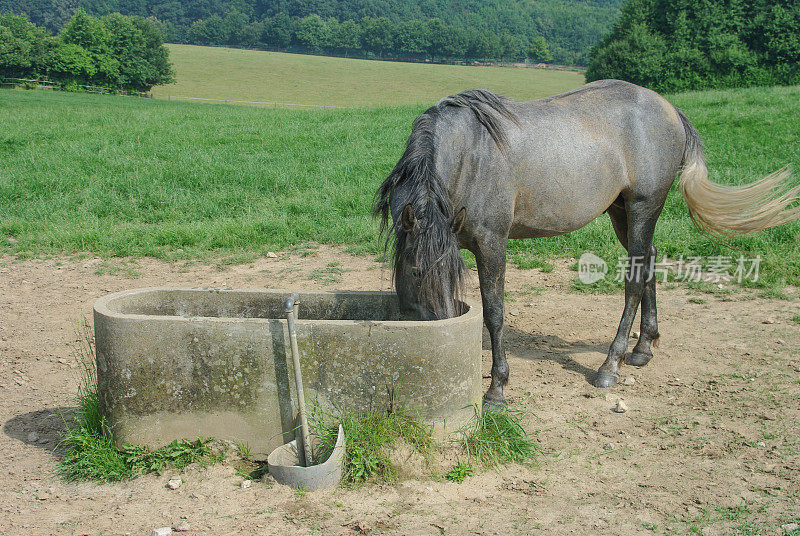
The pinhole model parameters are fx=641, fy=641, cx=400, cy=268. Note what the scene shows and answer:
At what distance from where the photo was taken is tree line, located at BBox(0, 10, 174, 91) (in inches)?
1710

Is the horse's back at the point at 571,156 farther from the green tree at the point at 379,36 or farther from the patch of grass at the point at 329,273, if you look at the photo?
the green tree at the point at 379,36

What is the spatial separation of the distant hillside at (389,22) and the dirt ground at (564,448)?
7601 centimetres

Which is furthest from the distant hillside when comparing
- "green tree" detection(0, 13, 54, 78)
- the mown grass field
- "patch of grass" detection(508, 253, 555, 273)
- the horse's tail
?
the horse's tail

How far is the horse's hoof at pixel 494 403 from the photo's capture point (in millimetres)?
4133

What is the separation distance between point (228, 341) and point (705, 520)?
8.29 ft

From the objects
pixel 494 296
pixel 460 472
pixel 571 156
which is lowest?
pixel 460 472

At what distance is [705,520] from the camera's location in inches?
119

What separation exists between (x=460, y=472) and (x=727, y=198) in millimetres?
3456

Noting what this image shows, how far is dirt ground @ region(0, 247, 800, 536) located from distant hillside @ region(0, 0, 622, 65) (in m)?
76.0

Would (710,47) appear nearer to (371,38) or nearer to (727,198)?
(727,198)

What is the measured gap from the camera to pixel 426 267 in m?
3.36

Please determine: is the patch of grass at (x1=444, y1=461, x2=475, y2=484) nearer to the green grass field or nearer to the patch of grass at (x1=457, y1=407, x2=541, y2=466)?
the patch of grass at (x1=457, y1=407, x2=541, y2=466)

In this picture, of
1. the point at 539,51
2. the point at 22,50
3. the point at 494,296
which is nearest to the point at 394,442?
the point at 494,296

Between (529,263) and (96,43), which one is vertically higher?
(96,43)
